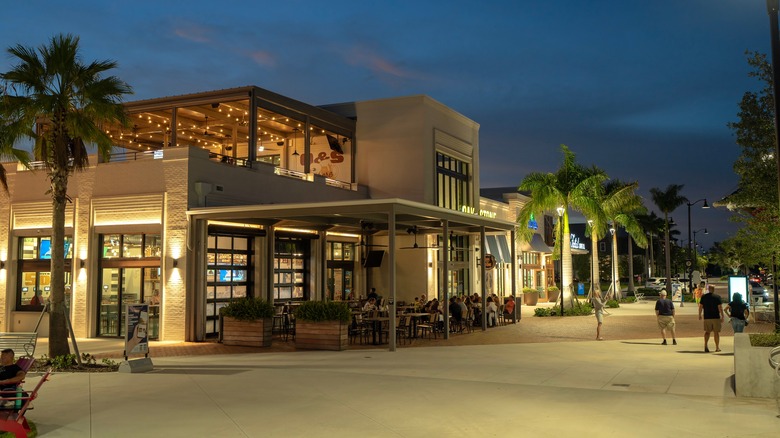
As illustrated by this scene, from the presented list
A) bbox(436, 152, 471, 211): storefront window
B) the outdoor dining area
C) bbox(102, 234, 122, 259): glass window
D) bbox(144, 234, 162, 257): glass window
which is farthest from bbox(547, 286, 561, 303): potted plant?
bbox(102, 234, 122, 259): glass window

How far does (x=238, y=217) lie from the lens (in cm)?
2000

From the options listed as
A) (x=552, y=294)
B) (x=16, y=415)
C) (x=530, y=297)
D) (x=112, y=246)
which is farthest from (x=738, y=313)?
(x=552, y=294)

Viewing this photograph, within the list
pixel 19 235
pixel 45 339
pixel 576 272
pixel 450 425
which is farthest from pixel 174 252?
pixel 576 272

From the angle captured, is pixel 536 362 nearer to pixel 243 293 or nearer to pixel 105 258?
pixel 243 293

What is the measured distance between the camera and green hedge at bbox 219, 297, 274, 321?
18.6 meters

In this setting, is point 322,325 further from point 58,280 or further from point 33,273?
point 33,273

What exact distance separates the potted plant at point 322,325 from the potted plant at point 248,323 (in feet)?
3.26

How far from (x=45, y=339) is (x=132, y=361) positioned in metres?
9.87

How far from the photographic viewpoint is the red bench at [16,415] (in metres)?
7.58

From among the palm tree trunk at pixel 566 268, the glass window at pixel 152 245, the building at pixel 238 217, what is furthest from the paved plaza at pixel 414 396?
the palm tree trunk at pixel 566 268

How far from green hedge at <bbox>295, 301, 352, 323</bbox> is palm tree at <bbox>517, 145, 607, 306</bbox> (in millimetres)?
17161

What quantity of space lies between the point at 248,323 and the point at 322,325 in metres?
2.31

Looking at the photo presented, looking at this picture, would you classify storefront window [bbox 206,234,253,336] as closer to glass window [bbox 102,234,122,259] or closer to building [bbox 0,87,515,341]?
building [bbox 0,87,515,341]

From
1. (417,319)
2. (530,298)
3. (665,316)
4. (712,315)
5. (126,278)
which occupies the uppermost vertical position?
(126,278)
